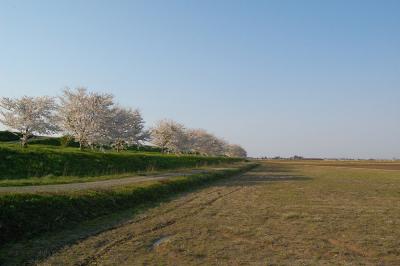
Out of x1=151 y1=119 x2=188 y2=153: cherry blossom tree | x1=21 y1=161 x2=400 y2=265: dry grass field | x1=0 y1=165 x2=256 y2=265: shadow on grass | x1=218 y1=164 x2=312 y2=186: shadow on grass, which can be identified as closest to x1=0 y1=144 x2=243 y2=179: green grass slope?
x1=218 y1=164 x2=312 y2=186: shadow on grass

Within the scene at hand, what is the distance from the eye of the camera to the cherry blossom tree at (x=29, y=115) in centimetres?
5203

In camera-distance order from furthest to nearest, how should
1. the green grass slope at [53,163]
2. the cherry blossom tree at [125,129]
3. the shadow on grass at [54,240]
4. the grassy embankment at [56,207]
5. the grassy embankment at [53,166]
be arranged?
the cherry blossom tree at [125,129] → the green grass slope at [53,163] → the grassy embankment at [53,166] → the grassy embankment at [56,207] → the shadow on grass at [54,240]

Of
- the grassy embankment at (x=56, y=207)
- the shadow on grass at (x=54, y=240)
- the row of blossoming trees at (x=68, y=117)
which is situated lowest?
the shadow on grass at (x=54, y=240)

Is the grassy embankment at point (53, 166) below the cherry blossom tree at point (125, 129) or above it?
below

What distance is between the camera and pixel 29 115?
52.6 metres

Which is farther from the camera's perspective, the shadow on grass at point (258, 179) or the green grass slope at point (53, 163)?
the shadow on grass at point (258, 179)

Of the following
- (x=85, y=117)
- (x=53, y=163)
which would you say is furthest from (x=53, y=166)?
(x=85, y=117)

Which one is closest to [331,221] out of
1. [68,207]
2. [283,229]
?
[283,229]

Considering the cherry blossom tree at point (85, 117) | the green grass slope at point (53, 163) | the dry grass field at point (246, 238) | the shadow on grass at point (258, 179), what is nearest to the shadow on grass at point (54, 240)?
the dry grass field at point (246, 238)

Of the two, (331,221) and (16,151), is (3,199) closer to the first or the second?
(331,221)

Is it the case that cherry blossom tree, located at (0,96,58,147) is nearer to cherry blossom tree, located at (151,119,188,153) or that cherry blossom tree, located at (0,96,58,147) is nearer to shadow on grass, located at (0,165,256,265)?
shadow on grass, located at (0,165,256,265)

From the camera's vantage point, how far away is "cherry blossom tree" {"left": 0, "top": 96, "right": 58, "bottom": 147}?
171 ft

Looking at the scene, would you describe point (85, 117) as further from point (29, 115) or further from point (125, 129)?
point (125, 129)

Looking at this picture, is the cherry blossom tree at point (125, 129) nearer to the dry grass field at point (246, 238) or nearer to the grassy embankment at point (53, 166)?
the grassy embankment at point (53, 166)
